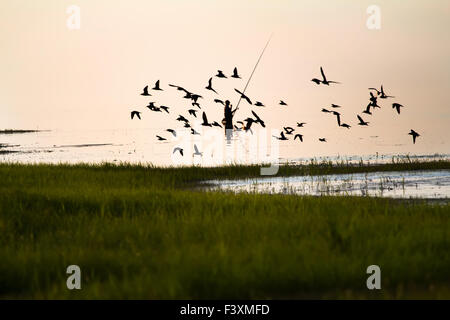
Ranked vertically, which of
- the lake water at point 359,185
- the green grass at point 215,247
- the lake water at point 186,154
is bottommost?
the green grass at point 215,247

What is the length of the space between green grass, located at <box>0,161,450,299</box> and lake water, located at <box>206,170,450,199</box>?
16.4 ft

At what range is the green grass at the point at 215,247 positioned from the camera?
7836 mm

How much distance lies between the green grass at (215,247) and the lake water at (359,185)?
4.99 metres

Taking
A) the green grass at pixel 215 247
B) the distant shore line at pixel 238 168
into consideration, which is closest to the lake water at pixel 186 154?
the distant shore line at pixel 238 168

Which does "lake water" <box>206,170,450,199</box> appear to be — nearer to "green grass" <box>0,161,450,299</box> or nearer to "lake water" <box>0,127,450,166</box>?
"green grass" <box>0,161,450,299</box>

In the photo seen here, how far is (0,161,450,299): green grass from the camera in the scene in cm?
784

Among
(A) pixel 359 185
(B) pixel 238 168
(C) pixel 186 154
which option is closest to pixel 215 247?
(A) pixel 359 185

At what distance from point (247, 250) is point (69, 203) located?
22.2ft

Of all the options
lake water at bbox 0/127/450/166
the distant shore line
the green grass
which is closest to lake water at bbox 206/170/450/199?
the distant shore line

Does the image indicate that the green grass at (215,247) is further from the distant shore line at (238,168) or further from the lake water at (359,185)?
the distant shore line at (238,168)

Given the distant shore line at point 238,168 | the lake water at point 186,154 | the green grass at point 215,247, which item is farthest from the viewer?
the lake water at point 186,154

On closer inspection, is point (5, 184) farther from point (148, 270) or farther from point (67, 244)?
point (148, 270)
